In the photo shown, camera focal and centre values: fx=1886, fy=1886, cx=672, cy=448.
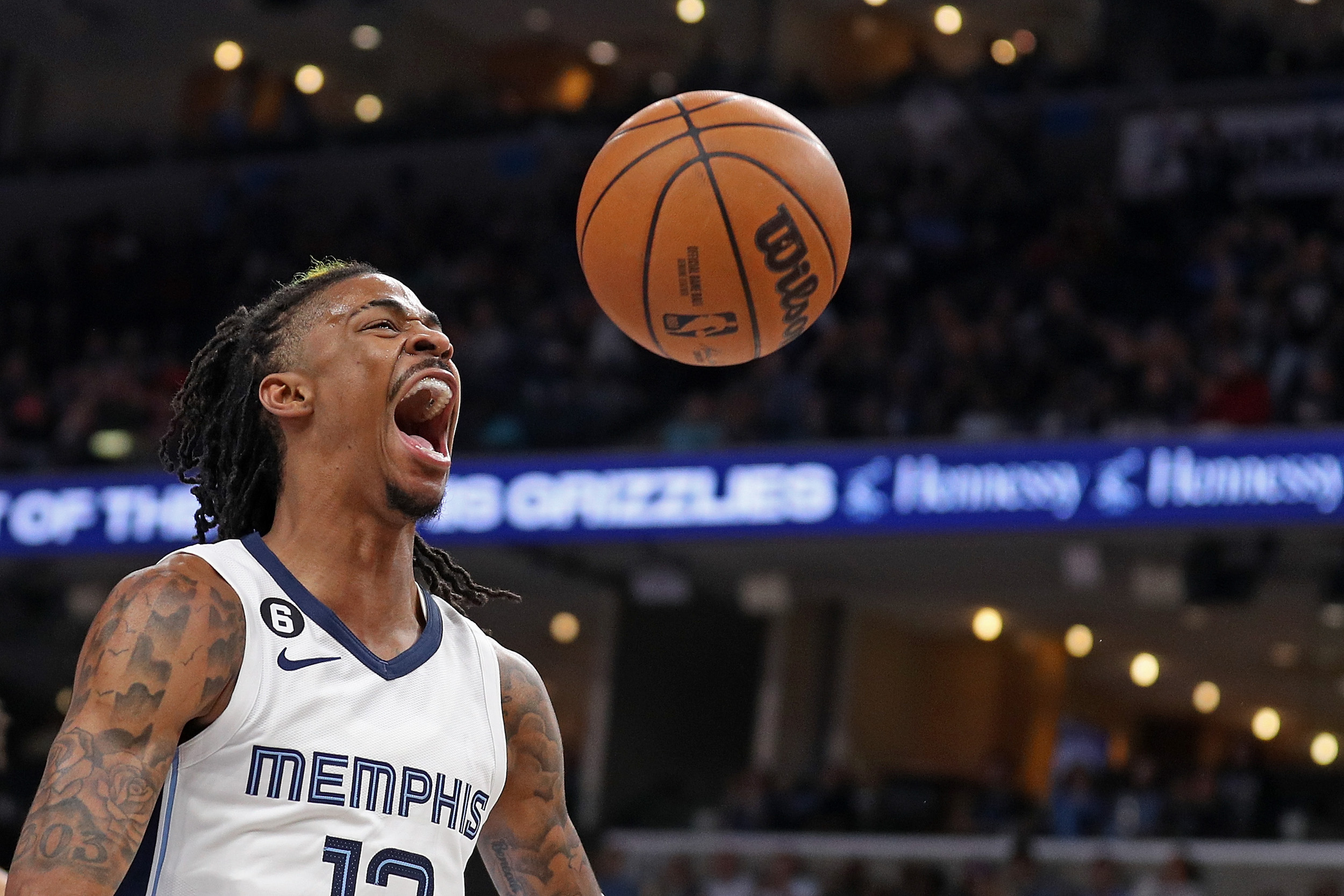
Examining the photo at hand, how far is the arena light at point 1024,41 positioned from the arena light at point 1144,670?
548 centimetres

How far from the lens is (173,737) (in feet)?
7.18

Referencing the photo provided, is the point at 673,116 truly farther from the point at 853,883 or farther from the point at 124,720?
the point at 853,883

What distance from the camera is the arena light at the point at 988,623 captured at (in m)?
15.3

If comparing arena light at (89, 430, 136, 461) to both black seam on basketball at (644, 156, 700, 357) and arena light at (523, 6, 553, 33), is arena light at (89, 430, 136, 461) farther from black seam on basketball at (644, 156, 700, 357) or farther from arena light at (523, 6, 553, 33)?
black seam on basketball at (644, 156, 700, 357)

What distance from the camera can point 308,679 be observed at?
2.36 metres

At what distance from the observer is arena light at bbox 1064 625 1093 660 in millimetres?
15633

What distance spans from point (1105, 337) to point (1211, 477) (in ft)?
6.75

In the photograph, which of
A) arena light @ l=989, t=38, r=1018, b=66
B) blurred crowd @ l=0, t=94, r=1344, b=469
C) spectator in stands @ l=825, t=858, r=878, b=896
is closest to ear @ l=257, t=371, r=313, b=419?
blurred crowd @ l=0, t=94, r=1344, b=469

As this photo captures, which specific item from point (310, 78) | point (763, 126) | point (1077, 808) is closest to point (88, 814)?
point (763, 126)

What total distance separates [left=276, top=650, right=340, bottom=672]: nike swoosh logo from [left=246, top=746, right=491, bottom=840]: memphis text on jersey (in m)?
0.10

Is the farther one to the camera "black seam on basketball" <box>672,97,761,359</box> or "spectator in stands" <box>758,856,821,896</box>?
"spectator in stands" <box>758,856,821,896</box>

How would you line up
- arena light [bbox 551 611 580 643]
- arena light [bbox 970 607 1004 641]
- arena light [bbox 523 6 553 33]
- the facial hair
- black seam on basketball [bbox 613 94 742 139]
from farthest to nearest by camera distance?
arena light [bbox 523 6 553 33] < arena light [bbox 551 611 580 643] < arena light [bbox 970 607 1004 641] < black seam on basketball [bbox 613 94 742 139] < the facial hair

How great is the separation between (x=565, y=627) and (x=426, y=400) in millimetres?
13785

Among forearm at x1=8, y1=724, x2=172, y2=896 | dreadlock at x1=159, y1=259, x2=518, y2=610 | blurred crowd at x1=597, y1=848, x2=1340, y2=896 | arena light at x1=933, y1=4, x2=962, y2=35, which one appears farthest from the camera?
arena light at x1=933, y1=4, x2=962, y2=35
